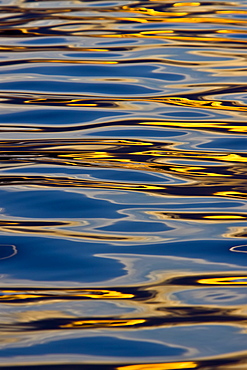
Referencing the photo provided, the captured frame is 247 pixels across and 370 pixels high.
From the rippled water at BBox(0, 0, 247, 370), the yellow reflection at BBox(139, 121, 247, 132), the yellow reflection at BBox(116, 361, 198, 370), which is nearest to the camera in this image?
the yellow reflection at BBox(116, 361, 198, 370)

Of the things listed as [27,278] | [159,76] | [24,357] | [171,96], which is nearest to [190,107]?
[171,96]

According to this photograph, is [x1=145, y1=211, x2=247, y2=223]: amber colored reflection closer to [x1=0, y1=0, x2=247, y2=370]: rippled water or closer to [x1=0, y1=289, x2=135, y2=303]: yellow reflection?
[x1=0, y1=0, x2=247, y2=370]: rippled water

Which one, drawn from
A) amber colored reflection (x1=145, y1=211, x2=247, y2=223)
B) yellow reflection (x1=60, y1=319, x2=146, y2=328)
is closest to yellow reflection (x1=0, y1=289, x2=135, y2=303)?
yellow reflection (x1=60, y1=319, x2=146, y2=328)

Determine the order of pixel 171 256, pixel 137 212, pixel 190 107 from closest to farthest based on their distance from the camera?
pixel 171 256 < pixel 137 212 < pixel 190 107

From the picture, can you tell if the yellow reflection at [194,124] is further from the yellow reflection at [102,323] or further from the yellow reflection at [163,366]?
the yellow reflection at [163,366]

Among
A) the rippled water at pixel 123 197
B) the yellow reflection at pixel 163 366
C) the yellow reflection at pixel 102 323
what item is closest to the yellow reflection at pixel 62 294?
the rippled water at pixel 123 197

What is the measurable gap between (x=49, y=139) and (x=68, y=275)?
3.59ft

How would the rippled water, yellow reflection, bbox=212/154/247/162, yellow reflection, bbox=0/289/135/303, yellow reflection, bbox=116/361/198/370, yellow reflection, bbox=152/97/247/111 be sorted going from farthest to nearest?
yellow reflection, bbox=152/97/247/111, yellow reflection, bbox=212/154/247/162, yellow reflection, bbox=0/289/135/303, the rippled water, yellow reflection, bbox=116/361/198/370

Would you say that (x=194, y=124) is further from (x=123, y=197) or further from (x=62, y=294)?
(x=62, y=294)

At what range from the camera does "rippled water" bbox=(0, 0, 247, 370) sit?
55.0 inches

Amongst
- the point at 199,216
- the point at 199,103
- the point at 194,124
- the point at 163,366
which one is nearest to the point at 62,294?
the point at 163,366

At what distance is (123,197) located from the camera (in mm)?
2152

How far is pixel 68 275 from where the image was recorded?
1.68 meters

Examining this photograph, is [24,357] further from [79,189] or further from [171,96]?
[171,96]
